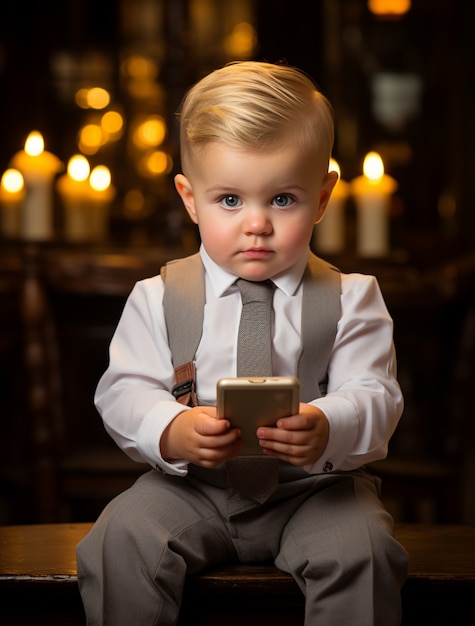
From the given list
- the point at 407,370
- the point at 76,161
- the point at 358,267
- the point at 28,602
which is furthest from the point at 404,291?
the point at 28,602

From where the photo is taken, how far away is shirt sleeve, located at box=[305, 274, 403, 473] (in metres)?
1.24

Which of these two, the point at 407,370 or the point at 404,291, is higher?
the point at 404,291

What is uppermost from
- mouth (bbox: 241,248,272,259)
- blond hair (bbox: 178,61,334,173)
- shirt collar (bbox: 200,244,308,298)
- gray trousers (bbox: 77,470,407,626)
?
blond hair (bbox: 178,61,334,173)

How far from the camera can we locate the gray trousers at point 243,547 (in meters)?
1.17

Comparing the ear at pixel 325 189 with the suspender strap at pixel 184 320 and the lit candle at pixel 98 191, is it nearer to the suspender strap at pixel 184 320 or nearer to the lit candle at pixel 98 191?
the suspender strap at pixel 184 320

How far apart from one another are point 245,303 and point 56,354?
1095mm

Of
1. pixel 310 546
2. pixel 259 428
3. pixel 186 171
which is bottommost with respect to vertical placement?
pixel 310 546

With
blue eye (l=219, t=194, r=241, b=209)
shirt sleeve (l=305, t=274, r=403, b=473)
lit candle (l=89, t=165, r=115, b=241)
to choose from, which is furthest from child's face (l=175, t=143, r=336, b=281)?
lit candle (l=89, t=165, r=115, b=241)

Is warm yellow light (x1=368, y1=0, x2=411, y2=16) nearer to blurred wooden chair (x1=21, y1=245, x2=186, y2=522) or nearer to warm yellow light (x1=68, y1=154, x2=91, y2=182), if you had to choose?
warm yellow light (x1=68, y1=154, x2=91, y2=182)

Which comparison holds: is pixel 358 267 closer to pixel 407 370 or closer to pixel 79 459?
pixel 407 370

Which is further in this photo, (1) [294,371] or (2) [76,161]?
(2) [76,161]

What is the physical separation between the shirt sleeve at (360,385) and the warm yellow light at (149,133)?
3.98 meters

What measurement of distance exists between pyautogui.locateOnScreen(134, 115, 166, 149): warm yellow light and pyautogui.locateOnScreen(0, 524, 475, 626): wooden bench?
4088 millimetres

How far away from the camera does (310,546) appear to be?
48.2 inches
